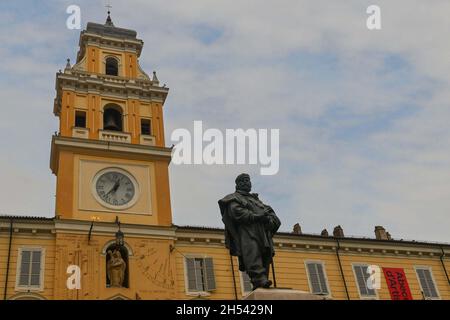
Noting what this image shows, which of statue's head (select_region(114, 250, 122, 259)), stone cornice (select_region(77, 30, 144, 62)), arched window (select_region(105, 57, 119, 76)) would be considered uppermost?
stone cornice (select_region(77, 30, 144, 62))

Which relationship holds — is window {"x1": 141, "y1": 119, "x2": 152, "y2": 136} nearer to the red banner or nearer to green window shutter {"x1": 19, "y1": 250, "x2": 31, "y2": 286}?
green window shutter {"x1": 19, "y1": 250, "x2": 31, "y2": 286}

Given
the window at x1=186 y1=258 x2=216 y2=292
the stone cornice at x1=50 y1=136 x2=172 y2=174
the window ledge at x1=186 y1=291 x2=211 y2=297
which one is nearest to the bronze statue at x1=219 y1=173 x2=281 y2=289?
the window ledge at x1=186 y1=291 x2=211 y2=297

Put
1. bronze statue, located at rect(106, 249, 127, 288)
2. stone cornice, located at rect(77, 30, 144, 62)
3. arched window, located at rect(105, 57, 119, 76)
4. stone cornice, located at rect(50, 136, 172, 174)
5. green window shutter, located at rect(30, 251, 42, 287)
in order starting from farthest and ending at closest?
1. stone cornice, located at rect(77, 30, 144, 62)
2. arched window, located at rect(105, 57, 119, 76)
3. stone cornice, located at rect(50, 136, 172, 174)
4. bronze statue, located at rect(106, 249, 127, 288)
5. green window shutter, located at rect(30, 251, 42, 287)

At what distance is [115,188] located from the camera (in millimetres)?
29984

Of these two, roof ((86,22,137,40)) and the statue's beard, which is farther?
roof ((86,22,137,40))

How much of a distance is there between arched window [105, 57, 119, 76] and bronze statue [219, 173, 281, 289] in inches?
1066

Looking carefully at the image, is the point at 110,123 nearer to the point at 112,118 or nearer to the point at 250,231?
the point at 112,118

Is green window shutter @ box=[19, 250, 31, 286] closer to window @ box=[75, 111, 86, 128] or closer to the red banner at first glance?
window @ box=[75, 111, 86, 128]

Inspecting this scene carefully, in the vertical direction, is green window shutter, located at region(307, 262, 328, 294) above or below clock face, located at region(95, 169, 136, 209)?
below

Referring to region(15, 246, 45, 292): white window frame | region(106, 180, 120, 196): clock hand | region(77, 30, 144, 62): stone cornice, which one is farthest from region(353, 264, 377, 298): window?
region(77, 30, 144, 62): stone cornice

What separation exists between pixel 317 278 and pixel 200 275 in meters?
6.89

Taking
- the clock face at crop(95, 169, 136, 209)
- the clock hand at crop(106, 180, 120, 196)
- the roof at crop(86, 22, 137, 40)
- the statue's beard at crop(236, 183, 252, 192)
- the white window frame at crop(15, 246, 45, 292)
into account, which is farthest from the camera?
the roof at crop(86, 22, 137, 40)

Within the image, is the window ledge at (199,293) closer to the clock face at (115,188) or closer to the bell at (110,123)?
the clock face at (115,188)

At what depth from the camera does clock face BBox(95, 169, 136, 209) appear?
1163 inches
